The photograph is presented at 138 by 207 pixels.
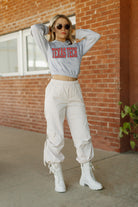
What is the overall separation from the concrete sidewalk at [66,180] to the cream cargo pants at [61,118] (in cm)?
35

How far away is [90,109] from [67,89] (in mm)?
1924

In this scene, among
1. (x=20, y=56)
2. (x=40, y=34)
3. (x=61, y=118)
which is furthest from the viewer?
(x=20, y=56)

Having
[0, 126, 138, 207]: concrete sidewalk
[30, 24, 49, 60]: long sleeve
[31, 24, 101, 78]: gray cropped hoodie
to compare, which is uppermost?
[30, 24, 49, 60]: long sleeve

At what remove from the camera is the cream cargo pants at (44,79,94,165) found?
8.89 ft

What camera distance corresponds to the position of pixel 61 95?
2.70 meters

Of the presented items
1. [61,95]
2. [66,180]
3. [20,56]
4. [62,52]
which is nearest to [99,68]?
[62,52]

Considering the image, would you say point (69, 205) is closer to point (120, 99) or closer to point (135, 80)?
point (120, 99)

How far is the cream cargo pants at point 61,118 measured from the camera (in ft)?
8.89

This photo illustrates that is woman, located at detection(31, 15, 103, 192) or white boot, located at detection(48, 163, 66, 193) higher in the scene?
woman, located at detection(31, 15, 103, 192)

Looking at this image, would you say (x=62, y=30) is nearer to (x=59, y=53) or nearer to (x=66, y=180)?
(x=59, y=53)

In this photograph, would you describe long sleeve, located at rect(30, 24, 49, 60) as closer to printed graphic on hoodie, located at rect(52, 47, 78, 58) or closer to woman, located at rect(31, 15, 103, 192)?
woman, located at rect(31, 15, 103, 192)

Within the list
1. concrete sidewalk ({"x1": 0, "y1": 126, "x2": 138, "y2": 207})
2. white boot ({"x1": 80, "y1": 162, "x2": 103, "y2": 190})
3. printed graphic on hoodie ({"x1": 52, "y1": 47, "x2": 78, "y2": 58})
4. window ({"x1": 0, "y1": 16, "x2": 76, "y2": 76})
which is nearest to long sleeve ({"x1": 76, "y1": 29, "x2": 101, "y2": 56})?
printed graphic on hoodie ({"x1": 52, "y1": 47, "x2": 78, "y2": 58})

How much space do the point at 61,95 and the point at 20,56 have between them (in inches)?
158

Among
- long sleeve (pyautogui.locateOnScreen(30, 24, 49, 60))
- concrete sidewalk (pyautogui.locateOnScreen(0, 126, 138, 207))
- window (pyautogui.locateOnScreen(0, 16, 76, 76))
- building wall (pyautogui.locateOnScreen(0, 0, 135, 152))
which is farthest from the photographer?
window (pyautogui.locateOnScreen(0, 16, 76, 76))
